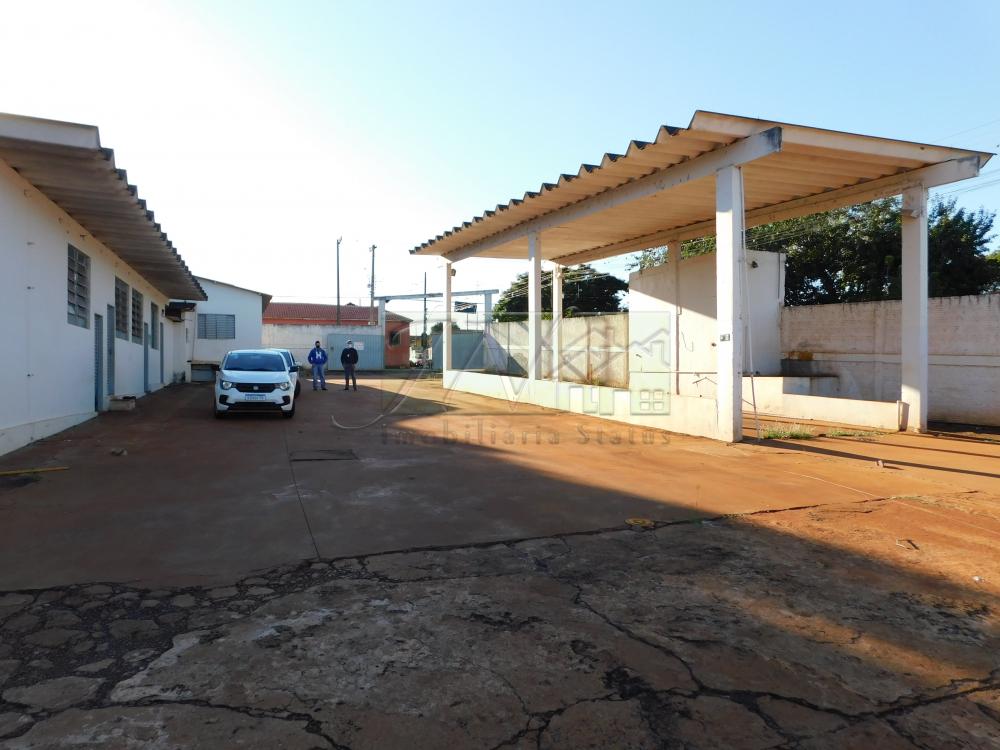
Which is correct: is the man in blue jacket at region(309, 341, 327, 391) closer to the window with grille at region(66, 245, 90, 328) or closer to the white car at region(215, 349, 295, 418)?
the white car at region(215, 349, 295, 418)

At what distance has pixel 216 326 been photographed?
101 feet

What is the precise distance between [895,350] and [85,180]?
1464 centimetres

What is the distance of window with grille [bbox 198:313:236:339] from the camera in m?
30.4

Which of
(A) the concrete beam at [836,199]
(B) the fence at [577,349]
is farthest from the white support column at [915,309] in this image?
(B) the fence at [577,349]

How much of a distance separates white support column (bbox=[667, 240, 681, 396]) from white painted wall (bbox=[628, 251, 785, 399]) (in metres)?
0.03

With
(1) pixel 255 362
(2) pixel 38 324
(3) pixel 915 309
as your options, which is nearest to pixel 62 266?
(2) pixel 38 324

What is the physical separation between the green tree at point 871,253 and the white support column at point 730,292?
11.3m

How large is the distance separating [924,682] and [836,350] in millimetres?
12448

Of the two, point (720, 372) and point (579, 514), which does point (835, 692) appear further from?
point (720, 372)

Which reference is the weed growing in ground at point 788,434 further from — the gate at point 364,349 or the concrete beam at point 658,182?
the gate at point 364,349

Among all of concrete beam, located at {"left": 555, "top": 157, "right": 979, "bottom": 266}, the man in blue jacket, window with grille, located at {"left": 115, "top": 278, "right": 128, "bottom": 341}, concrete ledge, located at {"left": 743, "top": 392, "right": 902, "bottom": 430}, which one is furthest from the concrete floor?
the man in blue jacket

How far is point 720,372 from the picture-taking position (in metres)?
10.2

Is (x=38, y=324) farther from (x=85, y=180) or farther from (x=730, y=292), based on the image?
(x=730, y=292)

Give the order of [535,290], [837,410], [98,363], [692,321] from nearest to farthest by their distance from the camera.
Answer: [837,410]
[98,363]
[535,290]
[692,321]
